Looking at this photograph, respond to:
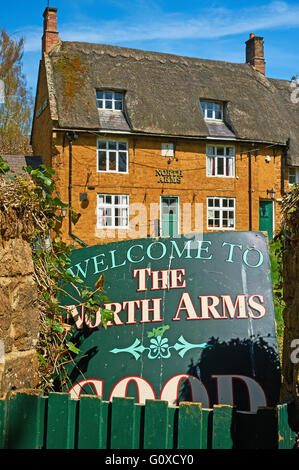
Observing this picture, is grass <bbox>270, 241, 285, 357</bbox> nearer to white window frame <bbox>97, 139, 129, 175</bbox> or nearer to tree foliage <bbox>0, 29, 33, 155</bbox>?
white window frame <bbox>97, 139, 129, 175</bbox>

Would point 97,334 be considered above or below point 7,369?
above

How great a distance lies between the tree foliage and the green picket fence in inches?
1150

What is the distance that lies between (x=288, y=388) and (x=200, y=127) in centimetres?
1989

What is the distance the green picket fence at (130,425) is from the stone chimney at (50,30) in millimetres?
21510

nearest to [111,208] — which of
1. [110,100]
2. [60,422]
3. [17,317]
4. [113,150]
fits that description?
[113,150]

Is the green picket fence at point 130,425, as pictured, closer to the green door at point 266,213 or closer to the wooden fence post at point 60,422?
the wooden fence post at point 60,422

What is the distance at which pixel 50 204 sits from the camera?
10.8ft

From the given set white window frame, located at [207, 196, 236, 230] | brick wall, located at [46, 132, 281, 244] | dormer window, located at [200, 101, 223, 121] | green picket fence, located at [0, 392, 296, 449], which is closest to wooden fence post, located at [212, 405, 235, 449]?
green picket fence, located at [0, 392, 296, 449]

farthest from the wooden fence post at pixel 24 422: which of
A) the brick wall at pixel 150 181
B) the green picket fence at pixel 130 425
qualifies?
the brick wall at pixel 150 181

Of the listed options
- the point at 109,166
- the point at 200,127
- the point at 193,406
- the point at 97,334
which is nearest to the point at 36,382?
the point at 97,334

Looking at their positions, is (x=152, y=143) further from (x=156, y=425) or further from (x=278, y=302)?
(x=156, y=425)

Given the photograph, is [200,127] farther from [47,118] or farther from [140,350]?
[140,350]

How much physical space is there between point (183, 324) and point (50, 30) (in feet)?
69.5

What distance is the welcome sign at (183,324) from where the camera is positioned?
11.3 feet
